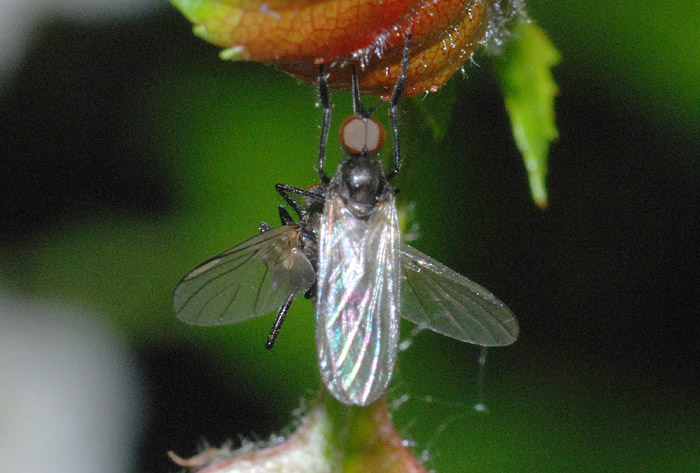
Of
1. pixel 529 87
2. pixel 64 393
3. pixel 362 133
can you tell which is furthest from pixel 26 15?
pixel 529 87

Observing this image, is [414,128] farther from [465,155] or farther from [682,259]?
[682,259]

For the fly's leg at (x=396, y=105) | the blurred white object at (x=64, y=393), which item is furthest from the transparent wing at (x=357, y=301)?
the blurred white object at (x=64, y=393)

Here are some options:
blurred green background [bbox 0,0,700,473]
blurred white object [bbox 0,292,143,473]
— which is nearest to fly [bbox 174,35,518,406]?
blurred green background [bbox 0,0,700,473]

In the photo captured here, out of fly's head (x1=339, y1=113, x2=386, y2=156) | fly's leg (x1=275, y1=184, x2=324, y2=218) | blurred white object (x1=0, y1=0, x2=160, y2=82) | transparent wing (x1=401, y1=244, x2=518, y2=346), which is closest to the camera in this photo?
fly's head (x1=339, y1=113, x2=386, y2=156)

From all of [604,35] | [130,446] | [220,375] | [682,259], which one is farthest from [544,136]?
[130,446]

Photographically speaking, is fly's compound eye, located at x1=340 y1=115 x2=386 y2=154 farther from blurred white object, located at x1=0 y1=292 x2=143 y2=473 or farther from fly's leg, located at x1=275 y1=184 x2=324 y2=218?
blurred white object, located at x1=0 y1=292 x2=143 y2=473

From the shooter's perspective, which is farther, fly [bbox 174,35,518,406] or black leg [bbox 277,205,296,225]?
black leg [bbox 277,205,296,225]
